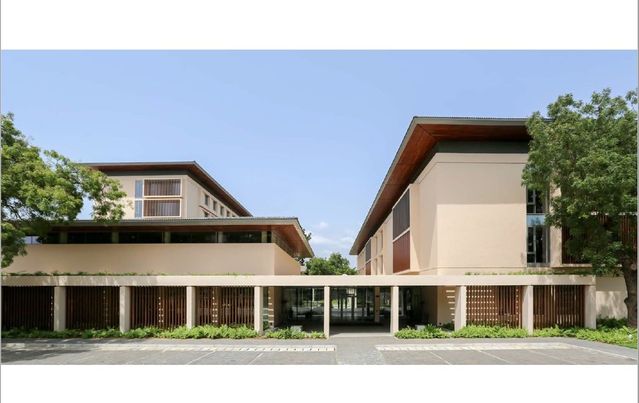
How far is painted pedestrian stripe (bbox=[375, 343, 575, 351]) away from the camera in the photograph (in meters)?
18.9

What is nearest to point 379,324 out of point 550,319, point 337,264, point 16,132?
point 550,319

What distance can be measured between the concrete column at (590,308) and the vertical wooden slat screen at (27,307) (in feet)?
83.9

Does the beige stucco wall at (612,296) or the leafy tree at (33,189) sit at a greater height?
the leafy tree at (33,189)

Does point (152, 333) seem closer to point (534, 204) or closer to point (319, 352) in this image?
point (319, 352)

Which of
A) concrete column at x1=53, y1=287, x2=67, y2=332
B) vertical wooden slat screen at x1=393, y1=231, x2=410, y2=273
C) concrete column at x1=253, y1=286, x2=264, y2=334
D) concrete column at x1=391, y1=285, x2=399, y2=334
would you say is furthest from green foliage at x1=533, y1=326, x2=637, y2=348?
concrete column at x1=53, y1=287, x2=67, y2=332

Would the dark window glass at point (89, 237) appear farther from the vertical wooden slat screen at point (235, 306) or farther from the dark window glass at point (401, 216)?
the dark window glass at point (401, 216)

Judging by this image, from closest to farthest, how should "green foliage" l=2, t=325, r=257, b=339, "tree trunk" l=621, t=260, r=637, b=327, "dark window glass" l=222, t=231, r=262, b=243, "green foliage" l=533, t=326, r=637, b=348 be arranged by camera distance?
"green foliage" l=533, t=326, r=637, b=348 → "green foliage" l=2, t=325, r=257, b=339 → "tree trunk" l=621, t=260, r=637, b=327 → "dark window glass" l=222, t=231, r=262, b=243

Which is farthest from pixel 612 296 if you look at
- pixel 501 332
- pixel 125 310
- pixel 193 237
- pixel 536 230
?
pixel 125 310

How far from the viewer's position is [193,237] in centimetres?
2788

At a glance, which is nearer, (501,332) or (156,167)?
(501,332)

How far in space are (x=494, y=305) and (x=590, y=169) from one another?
7561 millimetres

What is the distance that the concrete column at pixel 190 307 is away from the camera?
22828 mm

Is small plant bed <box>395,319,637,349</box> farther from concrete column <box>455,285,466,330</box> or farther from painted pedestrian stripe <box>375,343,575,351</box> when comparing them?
painted pedestrian stripe <box>375,343,575,351</box>

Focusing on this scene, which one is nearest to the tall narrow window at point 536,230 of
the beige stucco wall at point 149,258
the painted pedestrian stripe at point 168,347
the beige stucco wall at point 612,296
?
the beige stucco wall at point 612,296
